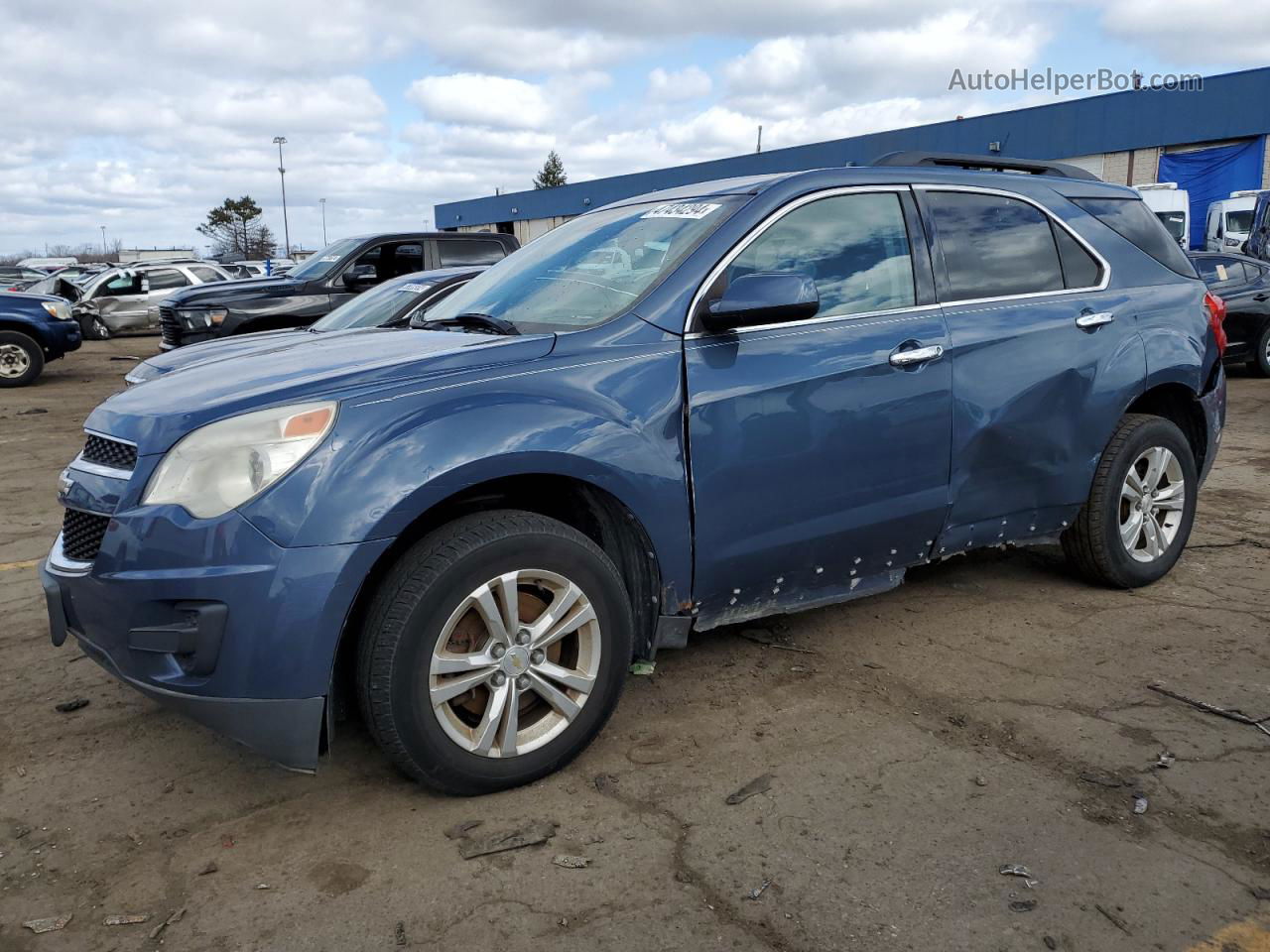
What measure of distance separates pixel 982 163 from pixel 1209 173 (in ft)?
86.5

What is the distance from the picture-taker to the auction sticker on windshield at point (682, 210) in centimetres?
358

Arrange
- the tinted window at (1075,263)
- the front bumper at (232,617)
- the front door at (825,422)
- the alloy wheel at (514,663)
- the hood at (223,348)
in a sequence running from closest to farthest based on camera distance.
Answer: the front bumper at (232,617)
the alloy wheel at (514,663)
the front door at (825,422)
the hood at (223,348)
the tinted window at (1075,263)

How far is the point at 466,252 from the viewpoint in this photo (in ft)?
41.4

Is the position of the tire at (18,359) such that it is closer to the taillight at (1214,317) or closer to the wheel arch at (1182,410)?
the wheel arch at (1182,410)

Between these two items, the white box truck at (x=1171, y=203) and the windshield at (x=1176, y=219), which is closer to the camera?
the windshield at (x=1176, y=219)

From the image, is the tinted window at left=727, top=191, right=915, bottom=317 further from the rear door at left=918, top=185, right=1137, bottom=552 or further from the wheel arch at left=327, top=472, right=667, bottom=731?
the wheel arch at left=327, top=472, right=667, bottom=731

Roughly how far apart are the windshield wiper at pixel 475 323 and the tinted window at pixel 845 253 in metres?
0.78

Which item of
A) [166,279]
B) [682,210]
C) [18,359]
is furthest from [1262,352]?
[166,279]

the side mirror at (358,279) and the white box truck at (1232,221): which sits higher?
the white box truck at (1232,221)

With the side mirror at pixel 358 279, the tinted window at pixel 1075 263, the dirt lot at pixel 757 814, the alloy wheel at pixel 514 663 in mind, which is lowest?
the dirt lot at pixel 757 814

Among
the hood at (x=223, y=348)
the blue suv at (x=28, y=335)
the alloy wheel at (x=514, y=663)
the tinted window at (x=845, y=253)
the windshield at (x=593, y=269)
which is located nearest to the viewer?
the alloy wheel at (x=514, y=663)

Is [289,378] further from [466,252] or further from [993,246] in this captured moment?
[466,252]

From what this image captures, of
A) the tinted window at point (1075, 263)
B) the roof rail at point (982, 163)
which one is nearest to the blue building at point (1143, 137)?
the roof rail at point (982, 163)

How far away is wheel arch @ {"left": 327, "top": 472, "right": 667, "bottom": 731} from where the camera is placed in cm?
283
